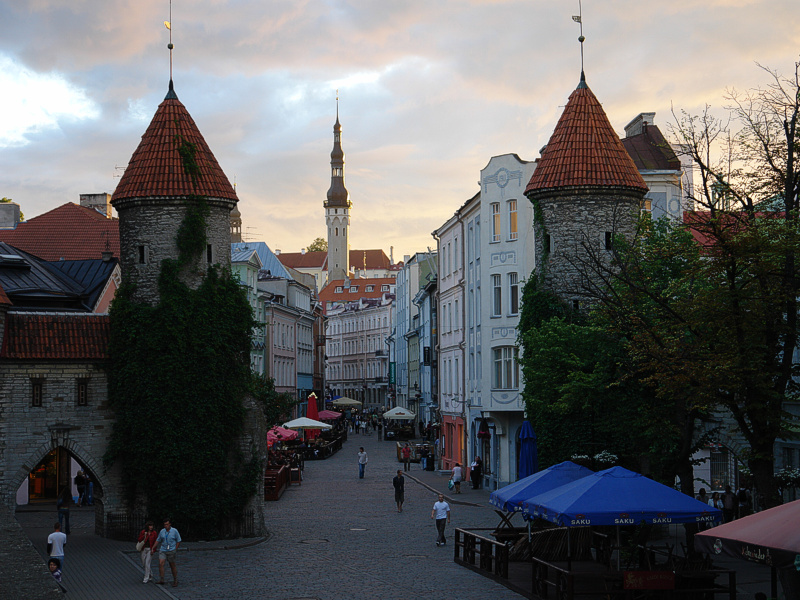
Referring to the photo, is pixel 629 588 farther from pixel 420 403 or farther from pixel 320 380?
pixel 320 380

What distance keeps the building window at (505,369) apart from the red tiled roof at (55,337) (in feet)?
59.0

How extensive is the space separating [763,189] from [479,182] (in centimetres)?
2531

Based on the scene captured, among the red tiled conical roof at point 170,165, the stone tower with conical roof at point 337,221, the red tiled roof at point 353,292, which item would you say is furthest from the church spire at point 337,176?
the red tiled conical roof at point 170,165

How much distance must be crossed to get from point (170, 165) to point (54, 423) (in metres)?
8.31

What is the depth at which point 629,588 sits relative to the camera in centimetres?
1886

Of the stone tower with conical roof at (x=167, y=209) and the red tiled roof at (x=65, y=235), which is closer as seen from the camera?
the stone tower with conical roof at (x=167, y=209)

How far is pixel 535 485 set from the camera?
78.5 ft

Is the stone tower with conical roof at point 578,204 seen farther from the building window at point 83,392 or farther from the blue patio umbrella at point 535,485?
the building window at point 83,392

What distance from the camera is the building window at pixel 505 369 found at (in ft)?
142

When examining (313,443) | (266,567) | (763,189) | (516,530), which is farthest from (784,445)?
(313,443)

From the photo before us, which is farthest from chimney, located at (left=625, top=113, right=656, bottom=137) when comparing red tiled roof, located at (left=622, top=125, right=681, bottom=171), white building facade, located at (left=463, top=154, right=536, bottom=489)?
white building facade, located at (left=463, top=154, right=536, bottom=489)

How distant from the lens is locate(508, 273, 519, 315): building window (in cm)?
4416

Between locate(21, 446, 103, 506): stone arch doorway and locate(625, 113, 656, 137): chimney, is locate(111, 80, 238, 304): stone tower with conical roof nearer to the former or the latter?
locate(21, 446, 103, 506): stone arch doorway

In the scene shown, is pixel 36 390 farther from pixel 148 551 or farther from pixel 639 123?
pixel 639 123
